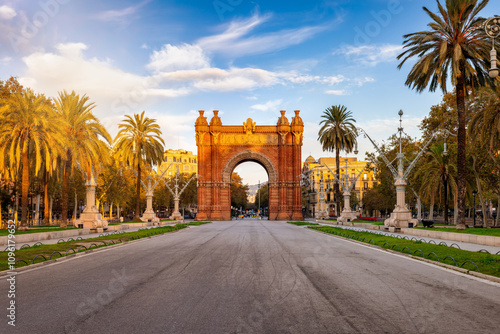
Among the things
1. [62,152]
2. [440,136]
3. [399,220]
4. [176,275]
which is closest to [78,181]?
[62,152]

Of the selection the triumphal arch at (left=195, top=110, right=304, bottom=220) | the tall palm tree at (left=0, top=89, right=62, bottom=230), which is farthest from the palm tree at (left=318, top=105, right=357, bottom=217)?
the tall palm tree at (left=0, top=89, right=62, bottom=230)

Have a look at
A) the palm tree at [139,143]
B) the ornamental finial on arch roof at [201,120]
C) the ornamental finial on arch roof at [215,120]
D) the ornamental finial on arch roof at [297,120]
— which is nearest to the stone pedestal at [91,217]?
the palm tree at [139,143]

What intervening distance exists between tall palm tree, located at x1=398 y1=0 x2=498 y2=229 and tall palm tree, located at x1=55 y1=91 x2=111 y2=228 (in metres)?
23.0

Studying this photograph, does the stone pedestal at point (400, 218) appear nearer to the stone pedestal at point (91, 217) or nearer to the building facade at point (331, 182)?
the stone pedestal at point (91, 217)

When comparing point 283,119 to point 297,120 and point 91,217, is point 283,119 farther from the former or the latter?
point 91,217

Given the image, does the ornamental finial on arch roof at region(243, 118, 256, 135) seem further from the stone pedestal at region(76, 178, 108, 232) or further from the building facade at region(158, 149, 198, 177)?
the building facade at region(158, 149, 198, 177)

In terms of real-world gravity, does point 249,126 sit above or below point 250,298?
above

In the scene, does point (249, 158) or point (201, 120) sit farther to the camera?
point (249, 158)

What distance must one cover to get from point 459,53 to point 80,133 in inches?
1044

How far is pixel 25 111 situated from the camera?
2558 centimetres

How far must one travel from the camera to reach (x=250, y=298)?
7309mm

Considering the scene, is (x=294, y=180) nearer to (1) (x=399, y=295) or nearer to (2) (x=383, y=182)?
(2) (x=383, y=182)

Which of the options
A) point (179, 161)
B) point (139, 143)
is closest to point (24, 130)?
point (139, 143)

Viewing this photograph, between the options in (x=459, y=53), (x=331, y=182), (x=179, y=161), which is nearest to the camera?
(x=459, y=53)
